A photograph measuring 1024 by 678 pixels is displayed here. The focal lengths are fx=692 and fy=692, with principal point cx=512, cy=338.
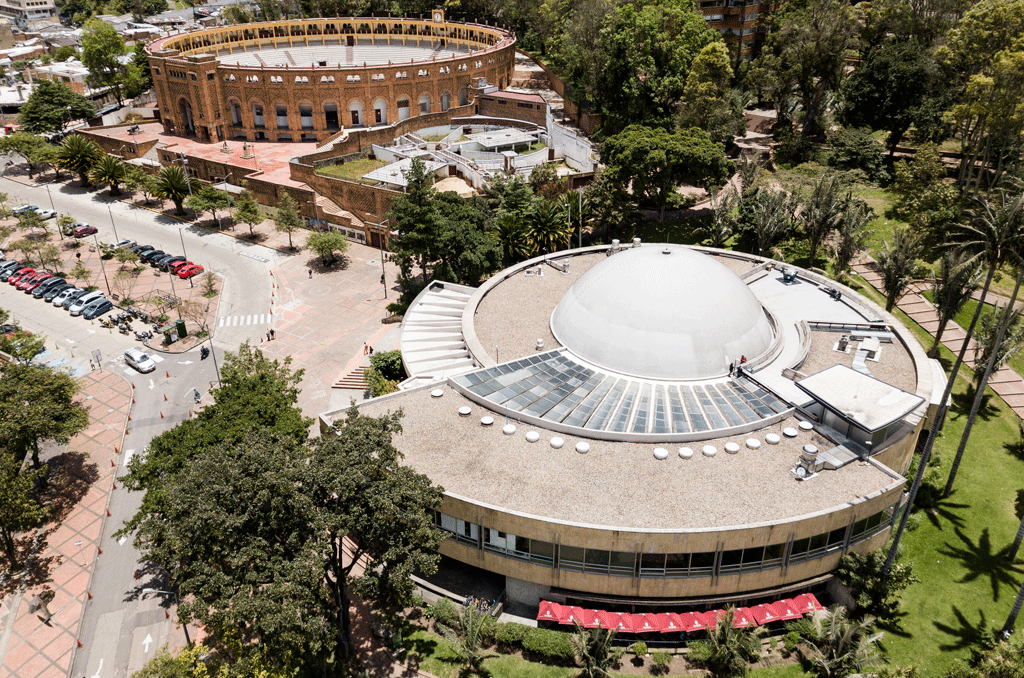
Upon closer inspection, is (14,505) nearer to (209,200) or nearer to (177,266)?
(177,266)

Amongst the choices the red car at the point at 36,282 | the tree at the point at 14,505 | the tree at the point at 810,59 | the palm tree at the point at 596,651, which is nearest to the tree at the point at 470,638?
the palm tree at the point at 596,651

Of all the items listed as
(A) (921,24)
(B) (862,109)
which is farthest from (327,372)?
(A) (921,24)

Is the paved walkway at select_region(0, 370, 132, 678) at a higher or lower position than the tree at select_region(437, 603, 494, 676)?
lower

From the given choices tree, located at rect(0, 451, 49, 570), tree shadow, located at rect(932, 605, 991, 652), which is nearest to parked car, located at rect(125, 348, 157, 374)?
tree, located at rect(0, 451, 49, 570)

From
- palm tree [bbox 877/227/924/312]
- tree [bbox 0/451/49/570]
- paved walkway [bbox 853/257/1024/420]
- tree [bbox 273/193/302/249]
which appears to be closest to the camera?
tree [bbox 0/451/49/570]

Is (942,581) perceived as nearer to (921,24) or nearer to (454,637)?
(454,637)

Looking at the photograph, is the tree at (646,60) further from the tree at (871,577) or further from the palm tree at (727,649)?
the palm tree at (727,649)

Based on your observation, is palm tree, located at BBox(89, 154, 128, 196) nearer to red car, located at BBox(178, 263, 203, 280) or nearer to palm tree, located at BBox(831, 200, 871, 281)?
red car, located at BBox(178, 263, 203, 280)

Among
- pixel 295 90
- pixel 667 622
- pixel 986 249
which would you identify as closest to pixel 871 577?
pixel 667 622
